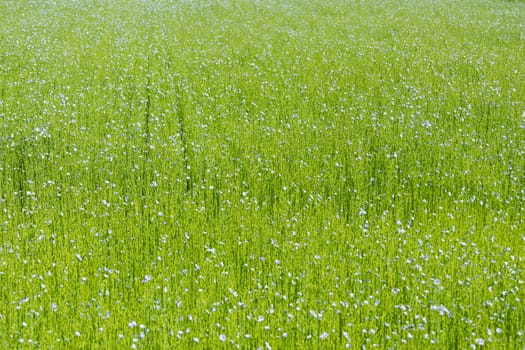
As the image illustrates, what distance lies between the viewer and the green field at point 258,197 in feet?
18.3

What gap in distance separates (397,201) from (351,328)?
3.31 m

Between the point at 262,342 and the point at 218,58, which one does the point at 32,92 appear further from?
the point at 262,342

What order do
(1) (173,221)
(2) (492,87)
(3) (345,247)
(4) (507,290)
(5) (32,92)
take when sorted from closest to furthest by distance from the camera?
(4) (507,290) < (3) (345,247) < (1) (173,221) < (5) (32,92) < (2) (492,87)

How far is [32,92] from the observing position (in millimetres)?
12414

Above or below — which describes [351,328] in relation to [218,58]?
below

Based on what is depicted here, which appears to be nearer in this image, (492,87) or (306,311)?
(306,311)

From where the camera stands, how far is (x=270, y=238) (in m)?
7.10

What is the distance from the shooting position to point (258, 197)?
28.0 ft

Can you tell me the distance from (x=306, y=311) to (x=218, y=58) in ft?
37.3

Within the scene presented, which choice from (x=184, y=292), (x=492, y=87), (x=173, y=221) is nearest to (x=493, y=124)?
(x=492, y=87)

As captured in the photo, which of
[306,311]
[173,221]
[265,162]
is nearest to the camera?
[306,311]

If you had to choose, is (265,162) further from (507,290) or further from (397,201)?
(507,290)

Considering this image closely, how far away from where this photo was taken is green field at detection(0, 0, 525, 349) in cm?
558

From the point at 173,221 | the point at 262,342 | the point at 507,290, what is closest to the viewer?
the point at 262,342
